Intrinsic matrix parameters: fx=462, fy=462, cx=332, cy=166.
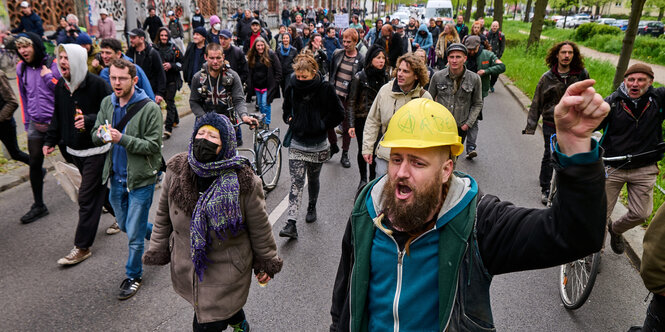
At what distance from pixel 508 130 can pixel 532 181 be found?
3.42m

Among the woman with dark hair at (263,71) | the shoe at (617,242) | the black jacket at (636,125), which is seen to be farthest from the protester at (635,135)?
the woman with dark hair at (263,71)

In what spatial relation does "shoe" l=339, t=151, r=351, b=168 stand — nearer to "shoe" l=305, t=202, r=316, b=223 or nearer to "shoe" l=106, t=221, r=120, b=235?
"shoe" l=305, t=202, r=316, b=223

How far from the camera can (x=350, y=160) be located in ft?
26.7

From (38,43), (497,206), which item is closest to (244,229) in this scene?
(497,206)

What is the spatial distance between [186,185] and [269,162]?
Result: 3.76 meters

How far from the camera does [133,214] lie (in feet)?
13.1

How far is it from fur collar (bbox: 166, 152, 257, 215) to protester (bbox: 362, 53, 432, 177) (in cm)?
214

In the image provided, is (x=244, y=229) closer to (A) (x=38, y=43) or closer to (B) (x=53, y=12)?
(A) (x=38, y=43)

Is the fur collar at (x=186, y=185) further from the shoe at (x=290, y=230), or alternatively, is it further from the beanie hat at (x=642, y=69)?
the beanie hat at (x=642, y=69)

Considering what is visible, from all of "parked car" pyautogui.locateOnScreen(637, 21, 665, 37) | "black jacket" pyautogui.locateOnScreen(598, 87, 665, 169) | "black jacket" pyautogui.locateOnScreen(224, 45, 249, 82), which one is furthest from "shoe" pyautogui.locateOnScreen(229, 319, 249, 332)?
"parked car" pyautogui.locateOnScreen(637, 21, 665, 37)

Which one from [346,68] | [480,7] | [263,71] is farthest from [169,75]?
[480,7]

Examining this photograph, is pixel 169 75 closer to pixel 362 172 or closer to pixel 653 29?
pixel 362 172

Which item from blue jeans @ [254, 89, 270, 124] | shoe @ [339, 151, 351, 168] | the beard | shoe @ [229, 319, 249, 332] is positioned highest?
the beard

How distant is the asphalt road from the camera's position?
373 centimetres
